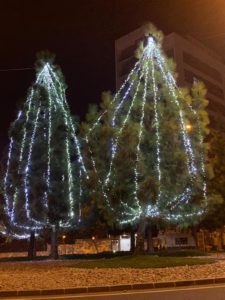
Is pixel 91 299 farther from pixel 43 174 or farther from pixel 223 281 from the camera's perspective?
pixel 43 174

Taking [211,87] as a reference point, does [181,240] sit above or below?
below

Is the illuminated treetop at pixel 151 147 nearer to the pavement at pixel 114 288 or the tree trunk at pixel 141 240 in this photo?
the tree trunk at pixel 141 240

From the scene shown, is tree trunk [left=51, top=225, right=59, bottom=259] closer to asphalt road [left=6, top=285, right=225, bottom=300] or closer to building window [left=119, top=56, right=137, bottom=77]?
asphalt road [left=6, top=285, right=225, bottom=300]

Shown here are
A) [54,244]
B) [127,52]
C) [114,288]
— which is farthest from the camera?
[127,52]

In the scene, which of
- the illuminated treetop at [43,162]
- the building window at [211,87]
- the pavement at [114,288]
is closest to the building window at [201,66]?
the building window at [211,87]

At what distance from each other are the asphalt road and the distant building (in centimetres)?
7302

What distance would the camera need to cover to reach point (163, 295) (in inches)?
428

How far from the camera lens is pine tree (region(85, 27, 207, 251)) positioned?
23.3 meters

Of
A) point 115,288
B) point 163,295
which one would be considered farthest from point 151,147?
point 163,295

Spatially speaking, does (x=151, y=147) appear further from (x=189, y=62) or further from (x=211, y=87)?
(x=211, y=87)

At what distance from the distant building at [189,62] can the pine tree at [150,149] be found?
5848cm

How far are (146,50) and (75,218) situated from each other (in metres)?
12.1

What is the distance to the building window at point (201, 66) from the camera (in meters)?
86.4

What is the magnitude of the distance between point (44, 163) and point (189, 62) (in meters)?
61.9
